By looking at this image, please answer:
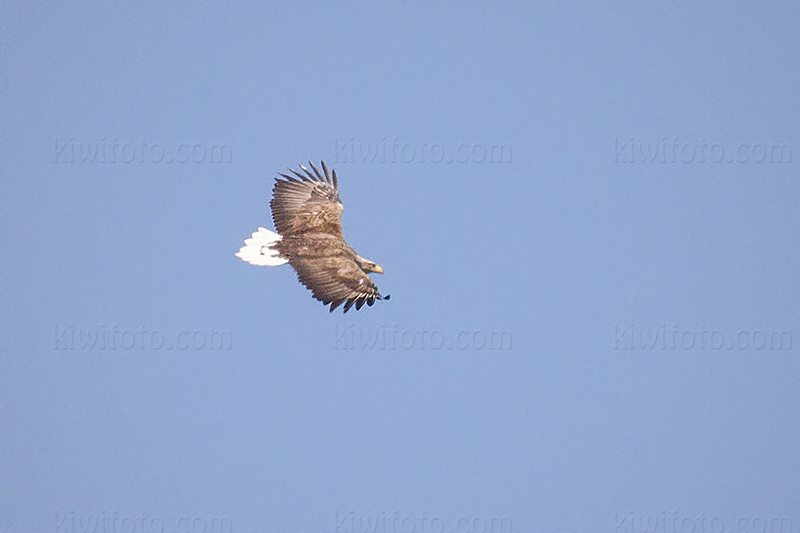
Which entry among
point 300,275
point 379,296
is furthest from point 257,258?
point 379,296

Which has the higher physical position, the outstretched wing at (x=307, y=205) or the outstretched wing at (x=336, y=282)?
the outstretched wing at (x=307, y=205)

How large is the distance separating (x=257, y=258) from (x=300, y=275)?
910 millimetres

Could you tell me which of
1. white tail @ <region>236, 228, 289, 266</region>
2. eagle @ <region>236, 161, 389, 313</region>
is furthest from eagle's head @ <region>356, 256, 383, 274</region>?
white tail @ <region>236, 228, 289, 266</region>

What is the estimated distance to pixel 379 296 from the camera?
1852cm

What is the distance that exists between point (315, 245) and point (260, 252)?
1.07m

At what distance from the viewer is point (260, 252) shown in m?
18.6

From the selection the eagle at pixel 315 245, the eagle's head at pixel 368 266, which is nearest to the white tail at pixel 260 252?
the eagle at pixel 315 245

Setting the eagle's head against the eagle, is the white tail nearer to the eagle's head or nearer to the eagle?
the eagle

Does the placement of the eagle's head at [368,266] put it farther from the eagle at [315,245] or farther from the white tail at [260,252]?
the white tail at [260,252]

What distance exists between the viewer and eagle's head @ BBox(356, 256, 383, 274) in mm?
18875

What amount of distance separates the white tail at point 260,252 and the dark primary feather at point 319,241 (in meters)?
0.16

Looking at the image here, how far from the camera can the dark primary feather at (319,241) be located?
60.4ft

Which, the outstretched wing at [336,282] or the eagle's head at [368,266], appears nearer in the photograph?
the outstretched wing at [336,282]

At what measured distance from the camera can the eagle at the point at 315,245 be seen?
18438 mm
